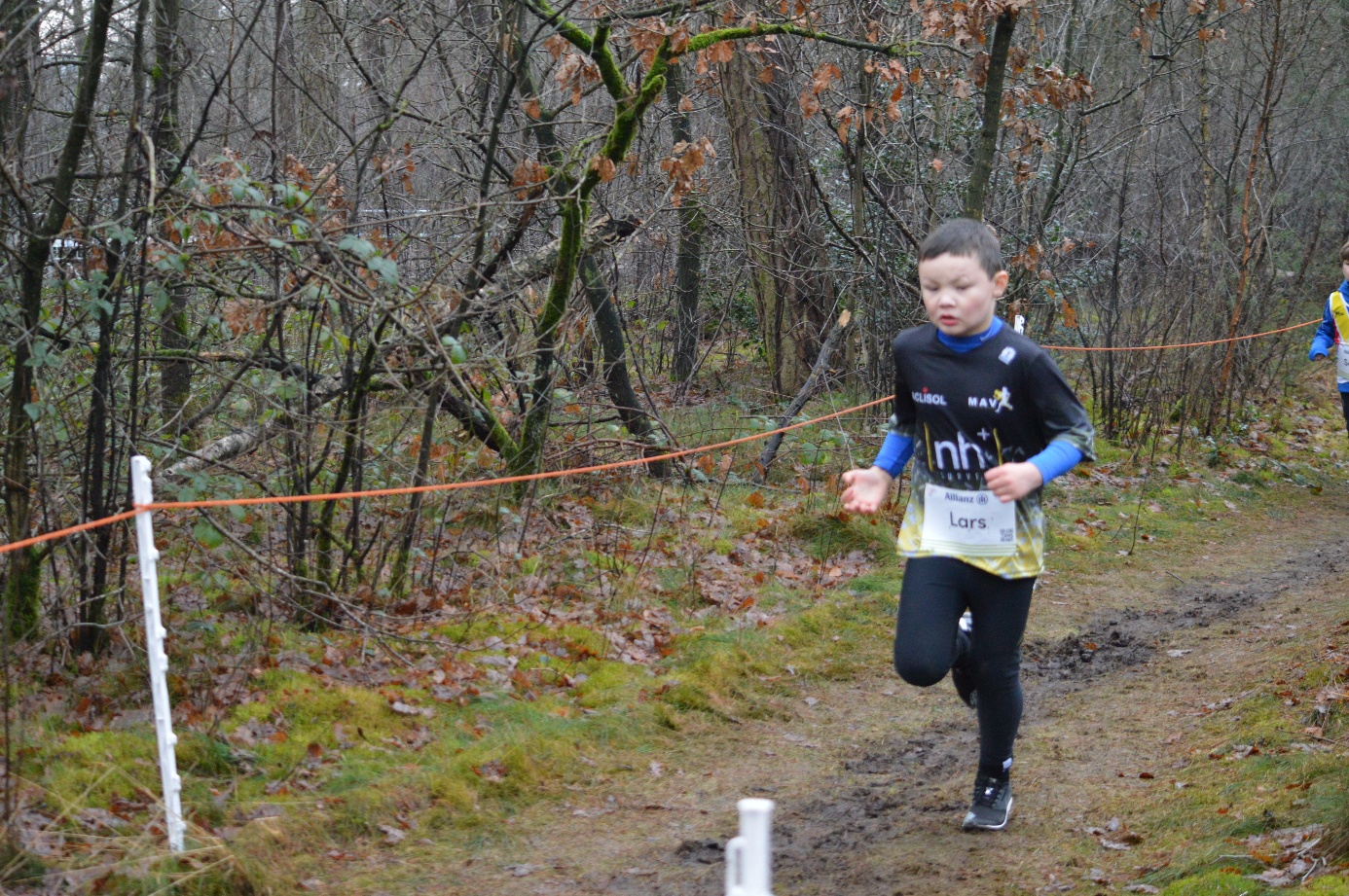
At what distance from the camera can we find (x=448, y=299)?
5914 millimetres

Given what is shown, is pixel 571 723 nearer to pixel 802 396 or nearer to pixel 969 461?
pixel 969 461

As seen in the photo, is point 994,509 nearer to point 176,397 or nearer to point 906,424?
point 906,424

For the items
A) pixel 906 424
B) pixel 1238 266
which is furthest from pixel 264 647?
pixel 1238 266

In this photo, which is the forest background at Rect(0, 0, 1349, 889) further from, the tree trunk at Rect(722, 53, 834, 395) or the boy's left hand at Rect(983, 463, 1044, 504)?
the boy's left hand at Rect(983, 463, 1044, 504)

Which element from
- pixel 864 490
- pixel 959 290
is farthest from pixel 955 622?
pixel 959 290

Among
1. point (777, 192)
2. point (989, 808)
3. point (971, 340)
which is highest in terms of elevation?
point (777, 192)

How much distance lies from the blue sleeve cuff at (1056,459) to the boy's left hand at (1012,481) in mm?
59

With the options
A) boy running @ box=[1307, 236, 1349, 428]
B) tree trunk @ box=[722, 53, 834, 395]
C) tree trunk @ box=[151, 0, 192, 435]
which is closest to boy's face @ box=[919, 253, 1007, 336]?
tree trunk @ box=[151, 0, 192, 435]

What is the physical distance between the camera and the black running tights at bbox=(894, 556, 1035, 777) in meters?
3.84

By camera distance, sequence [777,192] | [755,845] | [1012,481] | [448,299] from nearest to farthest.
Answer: [755,845] < [1012,481] < [448,299] < [777,192]

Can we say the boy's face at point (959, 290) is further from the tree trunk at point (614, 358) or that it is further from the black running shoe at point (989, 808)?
the tree trunk at point (614, 358)

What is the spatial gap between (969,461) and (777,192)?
27.7ft

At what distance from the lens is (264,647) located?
5.20 meters

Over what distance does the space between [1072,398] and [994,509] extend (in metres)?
0.44
